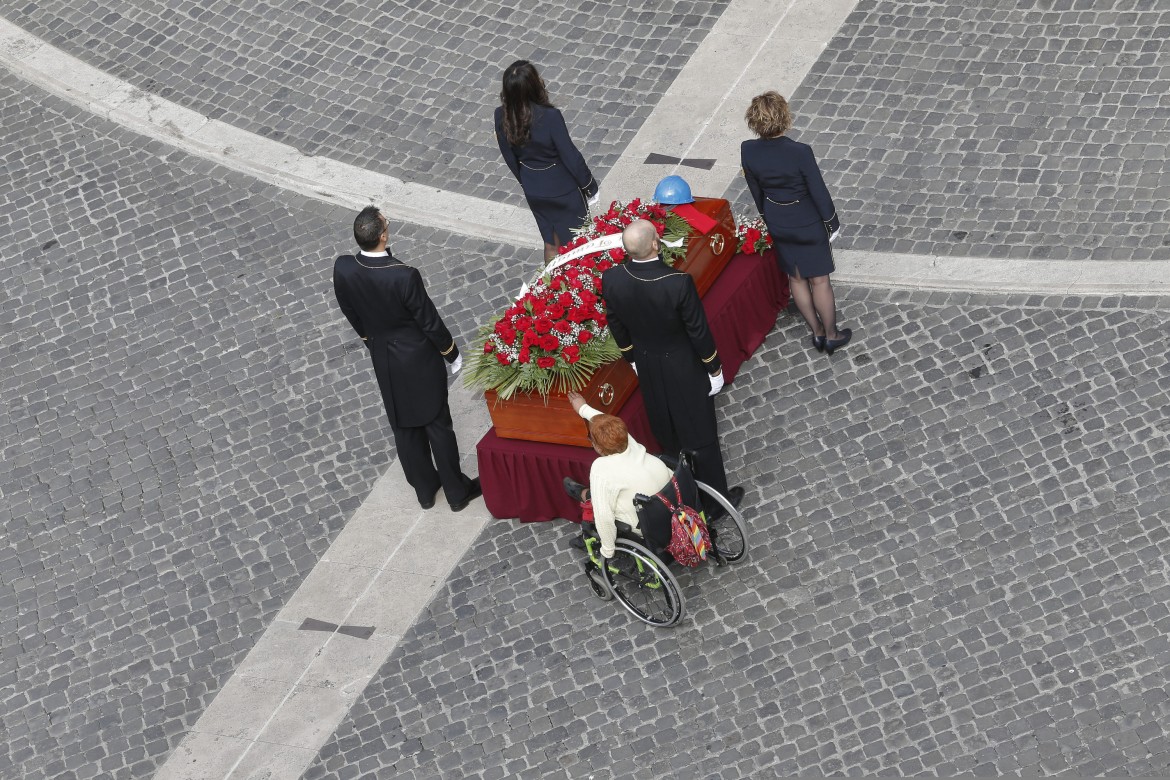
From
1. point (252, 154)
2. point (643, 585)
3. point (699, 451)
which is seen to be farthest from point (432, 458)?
point (252, 154)

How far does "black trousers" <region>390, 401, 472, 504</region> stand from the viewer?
8.73 metres

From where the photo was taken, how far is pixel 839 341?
923 centimetres

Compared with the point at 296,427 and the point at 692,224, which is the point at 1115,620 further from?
the point at 296,427

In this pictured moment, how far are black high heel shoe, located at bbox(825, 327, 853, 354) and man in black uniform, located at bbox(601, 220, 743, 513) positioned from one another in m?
1.27

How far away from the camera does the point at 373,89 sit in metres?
11.8

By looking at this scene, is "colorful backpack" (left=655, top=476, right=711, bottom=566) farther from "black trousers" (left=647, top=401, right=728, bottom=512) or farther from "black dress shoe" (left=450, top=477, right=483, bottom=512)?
"black dress shoe" (left=450, top=477, right=483, bottom=512)

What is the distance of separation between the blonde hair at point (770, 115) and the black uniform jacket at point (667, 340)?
1299 millimetres

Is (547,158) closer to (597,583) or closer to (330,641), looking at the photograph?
(597,583)

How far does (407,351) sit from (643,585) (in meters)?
1.81

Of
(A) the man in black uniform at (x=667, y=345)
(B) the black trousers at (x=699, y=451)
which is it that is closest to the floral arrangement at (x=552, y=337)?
(A) the man in black uniform at (x=667, y=345)

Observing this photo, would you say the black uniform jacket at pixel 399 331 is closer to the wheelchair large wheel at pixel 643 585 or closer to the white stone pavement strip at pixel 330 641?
the white stone pavement strip at pixel 330 641

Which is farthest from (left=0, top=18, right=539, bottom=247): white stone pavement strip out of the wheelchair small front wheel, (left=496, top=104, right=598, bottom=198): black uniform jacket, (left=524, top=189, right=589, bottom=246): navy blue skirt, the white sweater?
the white sweater

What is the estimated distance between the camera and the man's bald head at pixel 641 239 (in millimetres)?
7625

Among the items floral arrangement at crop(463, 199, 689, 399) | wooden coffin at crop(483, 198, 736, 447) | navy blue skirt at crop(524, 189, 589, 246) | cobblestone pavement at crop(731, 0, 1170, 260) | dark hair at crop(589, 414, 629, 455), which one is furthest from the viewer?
cobblestone pavement at crop(731, 0, 1170, 260)
